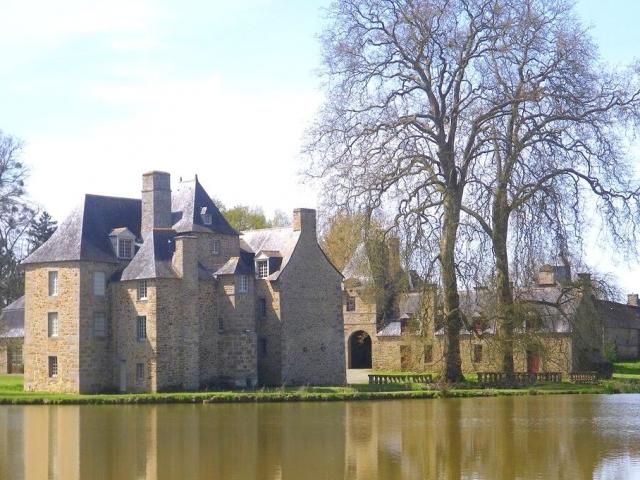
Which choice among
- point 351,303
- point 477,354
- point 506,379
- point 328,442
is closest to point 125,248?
point 506,379

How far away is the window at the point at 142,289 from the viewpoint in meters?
38.6

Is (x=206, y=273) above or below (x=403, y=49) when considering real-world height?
below

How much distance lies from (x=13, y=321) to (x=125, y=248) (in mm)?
13431

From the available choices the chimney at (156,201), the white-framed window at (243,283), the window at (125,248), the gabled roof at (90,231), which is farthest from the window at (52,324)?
the white-framed window at (243,283)

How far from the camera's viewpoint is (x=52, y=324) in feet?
132

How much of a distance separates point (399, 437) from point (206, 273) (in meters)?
19.7

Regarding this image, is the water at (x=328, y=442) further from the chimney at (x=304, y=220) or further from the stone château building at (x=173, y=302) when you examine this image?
the chimney at (x=304, y=220)

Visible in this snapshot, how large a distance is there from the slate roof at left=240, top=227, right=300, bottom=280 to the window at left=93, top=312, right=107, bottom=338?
6.28 m

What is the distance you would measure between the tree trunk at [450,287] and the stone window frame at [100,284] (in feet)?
41.4

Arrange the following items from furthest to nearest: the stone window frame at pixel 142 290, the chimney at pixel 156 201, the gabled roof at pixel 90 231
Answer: the chimney at pixel 156 201 → the gabled roof at pixel 90 231 → the stone window frame at pixel 142 290

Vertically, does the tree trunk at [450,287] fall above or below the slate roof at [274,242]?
below

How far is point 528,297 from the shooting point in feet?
123

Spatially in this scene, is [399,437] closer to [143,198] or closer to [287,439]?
[287,439]

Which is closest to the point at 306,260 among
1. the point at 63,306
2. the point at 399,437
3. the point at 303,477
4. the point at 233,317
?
the point at 233,317
